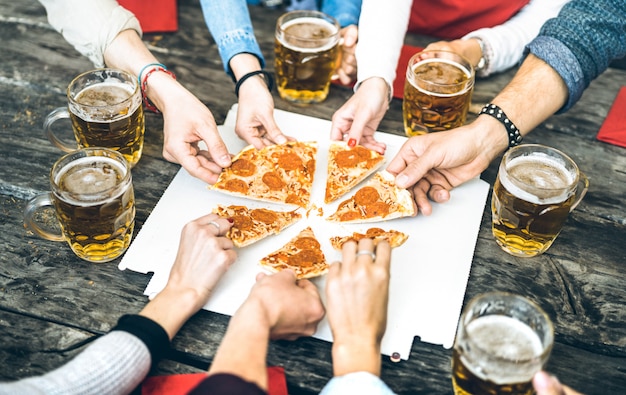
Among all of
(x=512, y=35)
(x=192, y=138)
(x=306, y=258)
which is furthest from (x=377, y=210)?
(x=512, y=35)

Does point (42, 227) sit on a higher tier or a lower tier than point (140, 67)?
lower

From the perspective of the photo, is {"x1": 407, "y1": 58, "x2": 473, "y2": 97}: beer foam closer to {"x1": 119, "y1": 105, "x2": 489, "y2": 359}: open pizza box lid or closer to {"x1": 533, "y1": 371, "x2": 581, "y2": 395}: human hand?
{"x1": 119, "y1": 105, "x2": 489, "y2": 359}: open pizza box lid

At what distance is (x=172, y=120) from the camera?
8.35 feet

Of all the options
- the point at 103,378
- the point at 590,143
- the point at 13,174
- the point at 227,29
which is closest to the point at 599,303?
the point at 590,143

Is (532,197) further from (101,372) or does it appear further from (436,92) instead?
(101,372)

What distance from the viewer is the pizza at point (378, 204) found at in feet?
7.98

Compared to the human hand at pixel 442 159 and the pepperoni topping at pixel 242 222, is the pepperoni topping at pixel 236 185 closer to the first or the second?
the pepperoni topping at pixel 242 222

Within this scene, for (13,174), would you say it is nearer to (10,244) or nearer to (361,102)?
(10,244)

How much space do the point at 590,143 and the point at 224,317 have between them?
1.72 m

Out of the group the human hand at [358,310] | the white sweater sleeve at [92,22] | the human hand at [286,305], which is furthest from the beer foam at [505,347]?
the white sweater sleeve at [92,22]

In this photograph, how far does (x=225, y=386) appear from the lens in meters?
1.54

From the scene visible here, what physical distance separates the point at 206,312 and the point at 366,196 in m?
0.81

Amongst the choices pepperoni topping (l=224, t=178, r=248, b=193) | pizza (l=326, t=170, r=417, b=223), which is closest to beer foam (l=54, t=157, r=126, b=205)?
pepperoni topping (l=224, t=178, r=248, b=193)

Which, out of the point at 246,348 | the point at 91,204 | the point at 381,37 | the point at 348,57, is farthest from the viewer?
the point at 348,57
